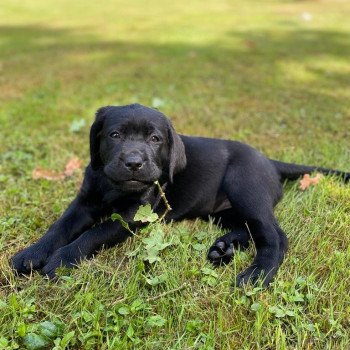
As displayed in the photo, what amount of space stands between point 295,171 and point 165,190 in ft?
3.87

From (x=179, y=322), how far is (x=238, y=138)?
10.9 feet

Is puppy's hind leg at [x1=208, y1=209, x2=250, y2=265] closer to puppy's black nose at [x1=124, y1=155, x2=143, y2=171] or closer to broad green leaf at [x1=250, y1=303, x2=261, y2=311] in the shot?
broad green leaf at [x1=250, y1=303, x2=261, y2=311]

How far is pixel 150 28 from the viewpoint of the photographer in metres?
15.5

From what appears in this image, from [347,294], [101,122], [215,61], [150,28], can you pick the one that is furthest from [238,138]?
[150,28]

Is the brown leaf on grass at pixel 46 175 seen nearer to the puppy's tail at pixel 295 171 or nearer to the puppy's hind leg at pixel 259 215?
the puppy's hind leg at pixel 259 215

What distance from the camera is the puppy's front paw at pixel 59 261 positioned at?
9.14 ft

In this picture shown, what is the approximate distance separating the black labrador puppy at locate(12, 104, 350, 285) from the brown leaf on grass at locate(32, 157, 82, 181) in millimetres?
1072

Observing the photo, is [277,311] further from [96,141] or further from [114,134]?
[96,141]

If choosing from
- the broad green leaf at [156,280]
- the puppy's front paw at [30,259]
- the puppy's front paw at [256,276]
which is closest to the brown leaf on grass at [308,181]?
the puppy's front paw at [256,276]

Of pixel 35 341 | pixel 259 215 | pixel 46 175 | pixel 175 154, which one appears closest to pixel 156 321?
pixel 35 341

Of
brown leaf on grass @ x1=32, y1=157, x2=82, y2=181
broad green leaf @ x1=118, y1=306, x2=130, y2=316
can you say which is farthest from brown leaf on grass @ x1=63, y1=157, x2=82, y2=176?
broad green leaf @ x1=118, y1=306, x2=130, y2=316

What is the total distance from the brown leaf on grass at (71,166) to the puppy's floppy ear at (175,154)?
1514 millimetres

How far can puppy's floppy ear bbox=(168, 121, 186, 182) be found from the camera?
127 inches

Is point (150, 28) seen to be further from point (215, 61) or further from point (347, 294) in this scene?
point (347, 294)
